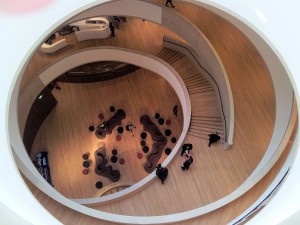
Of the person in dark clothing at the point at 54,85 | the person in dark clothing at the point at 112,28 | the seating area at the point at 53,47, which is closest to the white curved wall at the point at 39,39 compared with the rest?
the seating area at the point at 53,47

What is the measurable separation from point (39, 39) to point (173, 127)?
12.3m

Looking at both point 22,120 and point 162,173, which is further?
point 22,120

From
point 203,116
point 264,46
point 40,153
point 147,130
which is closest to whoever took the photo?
point 264,46

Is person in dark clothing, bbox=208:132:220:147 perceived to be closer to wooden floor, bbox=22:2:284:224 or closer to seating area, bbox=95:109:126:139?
wooden floor, bbox=22:2:284:224

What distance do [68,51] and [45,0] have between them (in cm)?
1036

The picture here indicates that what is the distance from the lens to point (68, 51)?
51.4 ft

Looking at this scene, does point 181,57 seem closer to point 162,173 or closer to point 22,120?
point 162,173

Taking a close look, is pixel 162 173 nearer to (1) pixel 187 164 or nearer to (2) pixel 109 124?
(1) pixel 187 164

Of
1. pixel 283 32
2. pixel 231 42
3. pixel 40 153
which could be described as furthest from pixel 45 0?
pixel 40 153

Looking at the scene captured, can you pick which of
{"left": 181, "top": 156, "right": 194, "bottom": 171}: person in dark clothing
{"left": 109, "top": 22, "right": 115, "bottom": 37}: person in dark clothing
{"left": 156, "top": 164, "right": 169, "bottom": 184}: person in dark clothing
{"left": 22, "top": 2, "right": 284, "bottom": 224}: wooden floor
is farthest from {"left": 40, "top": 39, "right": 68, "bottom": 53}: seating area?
{"left": 181, "top": 156, "right": 194, "bottom": 171}: person in dark clothing

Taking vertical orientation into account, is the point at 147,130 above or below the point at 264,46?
above

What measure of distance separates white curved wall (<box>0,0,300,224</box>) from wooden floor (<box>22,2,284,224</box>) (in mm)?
3426

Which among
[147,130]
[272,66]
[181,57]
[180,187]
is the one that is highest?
[181,57]

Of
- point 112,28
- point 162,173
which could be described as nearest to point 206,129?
point 162,173
